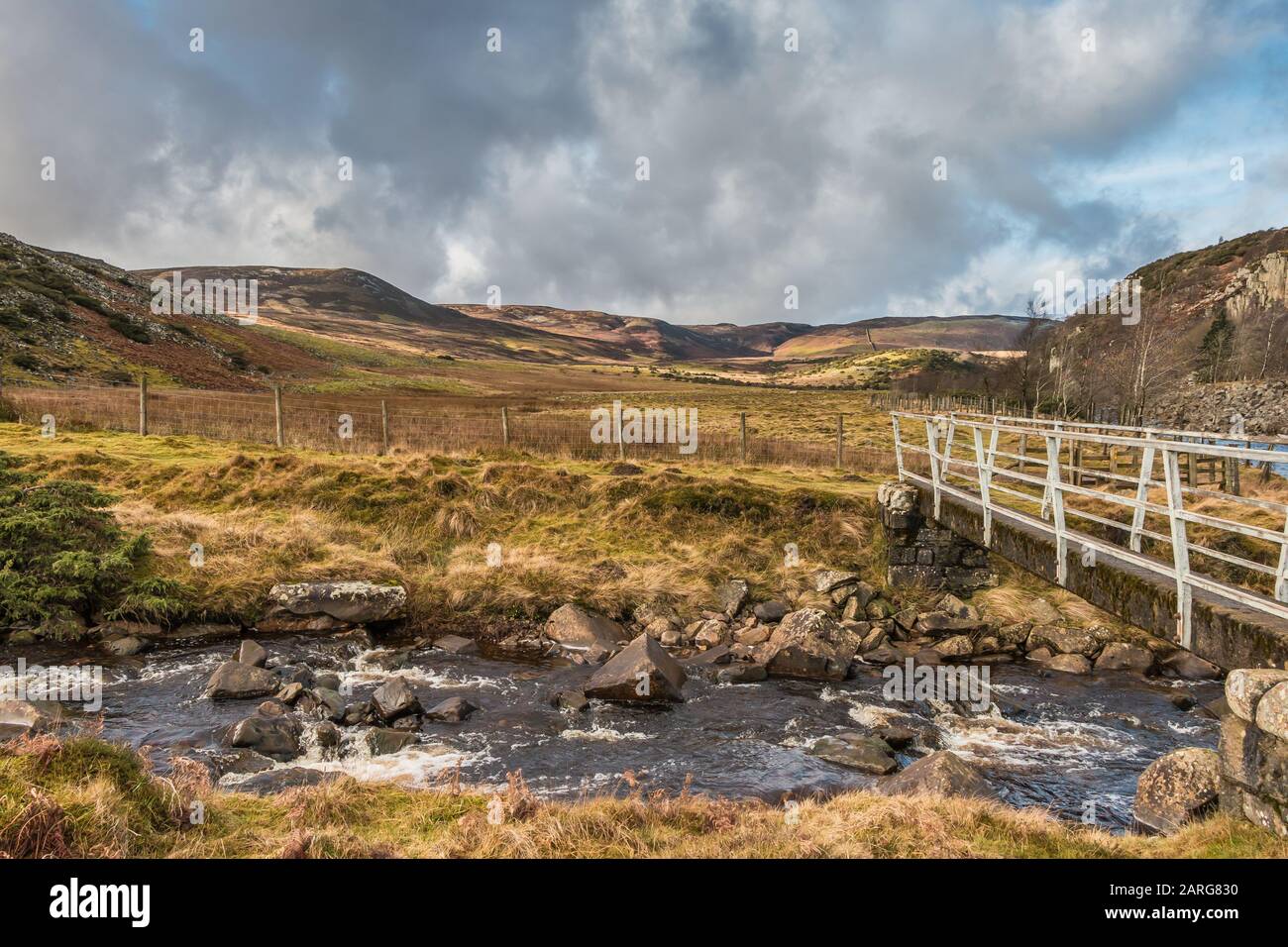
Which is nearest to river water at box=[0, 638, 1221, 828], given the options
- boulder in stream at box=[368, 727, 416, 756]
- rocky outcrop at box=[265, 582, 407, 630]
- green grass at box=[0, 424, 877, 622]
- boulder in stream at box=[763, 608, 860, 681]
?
boulder in stream at box=[368, 727, 416, 756]

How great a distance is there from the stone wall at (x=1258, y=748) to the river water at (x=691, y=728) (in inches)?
127

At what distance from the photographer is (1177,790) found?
8.62 m

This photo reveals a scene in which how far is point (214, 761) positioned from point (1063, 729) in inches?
502

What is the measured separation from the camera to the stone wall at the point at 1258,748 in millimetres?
5898

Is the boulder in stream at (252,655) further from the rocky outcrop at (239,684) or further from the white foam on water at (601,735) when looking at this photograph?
the white foam on water at (601,735)

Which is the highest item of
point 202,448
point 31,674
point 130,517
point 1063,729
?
point 202,448

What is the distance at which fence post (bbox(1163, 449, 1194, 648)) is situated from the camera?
7.30m

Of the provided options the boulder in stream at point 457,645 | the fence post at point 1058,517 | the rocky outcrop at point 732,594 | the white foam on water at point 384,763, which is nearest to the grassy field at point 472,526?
the rocky outcrop at point 732,594

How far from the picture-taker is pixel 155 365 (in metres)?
55.3

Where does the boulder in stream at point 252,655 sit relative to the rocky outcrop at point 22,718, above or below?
below

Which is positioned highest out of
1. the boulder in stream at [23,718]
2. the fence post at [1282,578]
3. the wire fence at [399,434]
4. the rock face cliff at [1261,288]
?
the rock face cliff at [1261,288]

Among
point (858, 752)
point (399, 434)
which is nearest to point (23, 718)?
point (858, 752)
